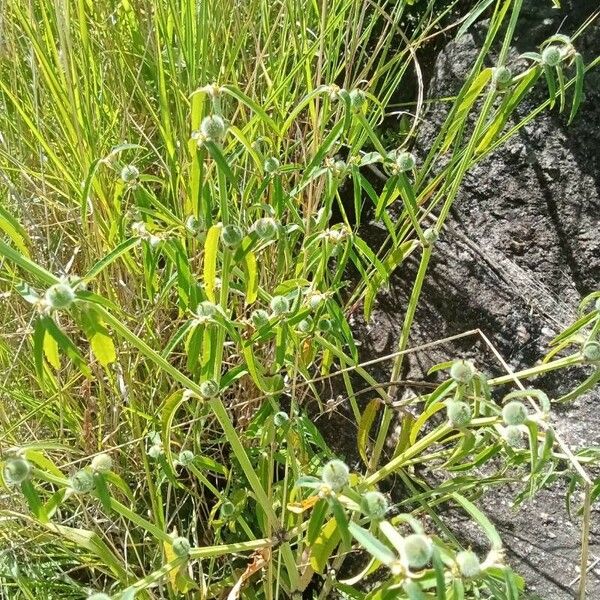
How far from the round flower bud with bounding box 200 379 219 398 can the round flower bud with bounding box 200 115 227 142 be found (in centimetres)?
22

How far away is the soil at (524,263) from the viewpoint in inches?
43.6

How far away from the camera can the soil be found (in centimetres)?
111

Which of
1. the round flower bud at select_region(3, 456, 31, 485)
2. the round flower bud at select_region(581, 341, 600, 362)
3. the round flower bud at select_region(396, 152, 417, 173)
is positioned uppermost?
the round flower bud at select_region(396, 152, 417, 173)

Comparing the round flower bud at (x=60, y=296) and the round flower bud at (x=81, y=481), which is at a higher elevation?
the round flower bud at (x=60, y=296)

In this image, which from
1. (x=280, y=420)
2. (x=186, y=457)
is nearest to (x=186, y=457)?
(x=186, y=457)

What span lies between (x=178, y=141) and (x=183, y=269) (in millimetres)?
442

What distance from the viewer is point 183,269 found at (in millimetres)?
702

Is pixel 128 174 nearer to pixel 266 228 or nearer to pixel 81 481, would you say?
pixel 266 228

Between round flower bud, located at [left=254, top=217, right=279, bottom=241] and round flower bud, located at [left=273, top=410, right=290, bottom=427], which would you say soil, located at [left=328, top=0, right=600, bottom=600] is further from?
round flower bud, located at [left=254, top=217, right=279, bottom=241]

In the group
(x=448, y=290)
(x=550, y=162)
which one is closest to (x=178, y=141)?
(x=448, y=290)

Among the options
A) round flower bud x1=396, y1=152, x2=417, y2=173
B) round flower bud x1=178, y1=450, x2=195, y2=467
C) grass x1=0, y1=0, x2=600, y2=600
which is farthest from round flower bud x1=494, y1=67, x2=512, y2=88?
round flower bud x1=178, y1=450, x2=195, y2=467

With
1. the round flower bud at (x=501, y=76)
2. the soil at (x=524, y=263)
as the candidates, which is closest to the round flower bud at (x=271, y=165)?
the round flower bud at (x=501, y=76)

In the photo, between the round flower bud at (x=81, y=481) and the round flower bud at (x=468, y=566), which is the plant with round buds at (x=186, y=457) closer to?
the round flower bud at (x=81, y=481)

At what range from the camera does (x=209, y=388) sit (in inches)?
26.1
